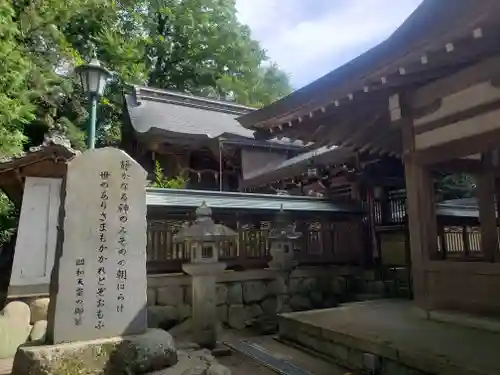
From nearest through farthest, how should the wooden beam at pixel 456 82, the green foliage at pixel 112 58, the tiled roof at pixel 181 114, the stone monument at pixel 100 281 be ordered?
the stone monument at pixel 100 281, the wooden beam at pixel 456 82, the green foliage at pixel 112 58, the tiled roof at pixel 181 114

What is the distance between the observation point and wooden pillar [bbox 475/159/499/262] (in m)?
6.84

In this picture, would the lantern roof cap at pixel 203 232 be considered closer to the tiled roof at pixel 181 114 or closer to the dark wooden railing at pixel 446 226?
the dark wooden railing at pixel 446 226

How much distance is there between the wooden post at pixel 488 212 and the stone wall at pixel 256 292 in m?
2.63

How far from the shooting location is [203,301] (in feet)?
21.1

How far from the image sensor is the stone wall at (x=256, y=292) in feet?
25.3

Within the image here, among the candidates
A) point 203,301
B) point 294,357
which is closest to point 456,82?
point 294,357

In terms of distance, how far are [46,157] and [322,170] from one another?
653 centimetres

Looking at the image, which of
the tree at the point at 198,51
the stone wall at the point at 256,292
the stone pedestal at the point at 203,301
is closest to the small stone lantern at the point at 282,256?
the stone wall at the point at 256,292

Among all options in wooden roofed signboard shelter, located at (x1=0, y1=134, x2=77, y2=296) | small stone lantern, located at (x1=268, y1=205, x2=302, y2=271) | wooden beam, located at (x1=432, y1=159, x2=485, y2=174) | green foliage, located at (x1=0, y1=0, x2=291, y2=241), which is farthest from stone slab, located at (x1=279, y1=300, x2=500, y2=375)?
green foliage, located at (x1=0, y1=0, x2=291, y2=241)

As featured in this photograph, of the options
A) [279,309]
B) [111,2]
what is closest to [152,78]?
[111,2]

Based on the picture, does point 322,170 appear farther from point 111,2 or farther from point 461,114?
point 111,2

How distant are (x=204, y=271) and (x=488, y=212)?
5.16m

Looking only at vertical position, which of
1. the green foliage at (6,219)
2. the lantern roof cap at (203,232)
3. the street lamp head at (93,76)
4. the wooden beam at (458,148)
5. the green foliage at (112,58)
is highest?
the green foliage at (112,58)

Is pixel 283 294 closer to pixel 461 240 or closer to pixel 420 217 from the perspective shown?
pixel 420 217
